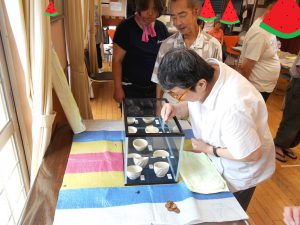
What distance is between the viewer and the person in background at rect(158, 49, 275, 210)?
0.92 m

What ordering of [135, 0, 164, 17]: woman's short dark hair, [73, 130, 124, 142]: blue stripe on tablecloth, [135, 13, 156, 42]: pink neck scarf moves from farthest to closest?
[135, 13, 156, 42]: pink neck scarf, [135, 0, 164, 17]: woman's short dark hair, [73, 130, 124, 142]: blue stripe on tablecloth

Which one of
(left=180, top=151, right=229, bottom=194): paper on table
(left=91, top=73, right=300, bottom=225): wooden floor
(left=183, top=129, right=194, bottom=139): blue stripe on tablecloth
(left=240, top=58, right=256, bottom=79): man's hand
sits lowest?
(left=91, top=73, right=300, bottom=225): wooden floor

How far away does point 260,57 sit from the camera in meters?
2.12

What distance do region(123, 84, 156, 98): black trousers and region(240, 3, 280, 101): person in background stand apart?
0.89 meters

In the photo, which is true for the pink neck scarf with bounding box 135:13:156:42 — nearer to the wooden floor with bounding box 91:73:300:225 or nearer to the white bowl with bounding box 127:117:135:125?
the white bowl with bounding box 127:117:135:125

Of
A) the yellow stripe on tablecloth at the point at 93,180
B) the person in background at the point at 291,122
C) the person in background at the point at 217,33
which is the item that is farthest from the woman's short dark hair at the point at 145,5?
the person in background at the point at 217,33

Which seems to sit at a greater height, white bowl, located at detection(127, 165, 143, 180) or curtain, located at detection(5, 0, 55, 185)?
curtain, located at detection(5, 0, 55, 185)

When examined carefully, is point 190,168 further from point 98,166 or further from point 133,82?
point 133,82

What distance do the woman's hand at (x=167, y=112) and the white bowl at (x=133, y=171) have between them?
26 cm

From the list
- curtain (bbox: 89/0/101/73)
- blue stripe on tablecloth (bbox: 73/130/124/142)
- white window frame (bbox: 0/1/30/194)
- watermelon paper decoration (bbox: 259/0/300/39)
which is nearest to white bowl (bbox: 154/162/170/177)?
blue stripe on tablecloth (bbox: 73/130/124/142)

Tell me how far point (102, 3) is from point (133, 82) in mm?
3680

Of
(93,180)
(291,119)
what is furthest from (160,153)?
(291,119)

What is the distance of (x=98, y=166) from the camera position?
3.61ft

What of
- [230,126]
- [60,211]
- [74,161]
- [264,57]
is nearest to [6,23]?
[74,161]
